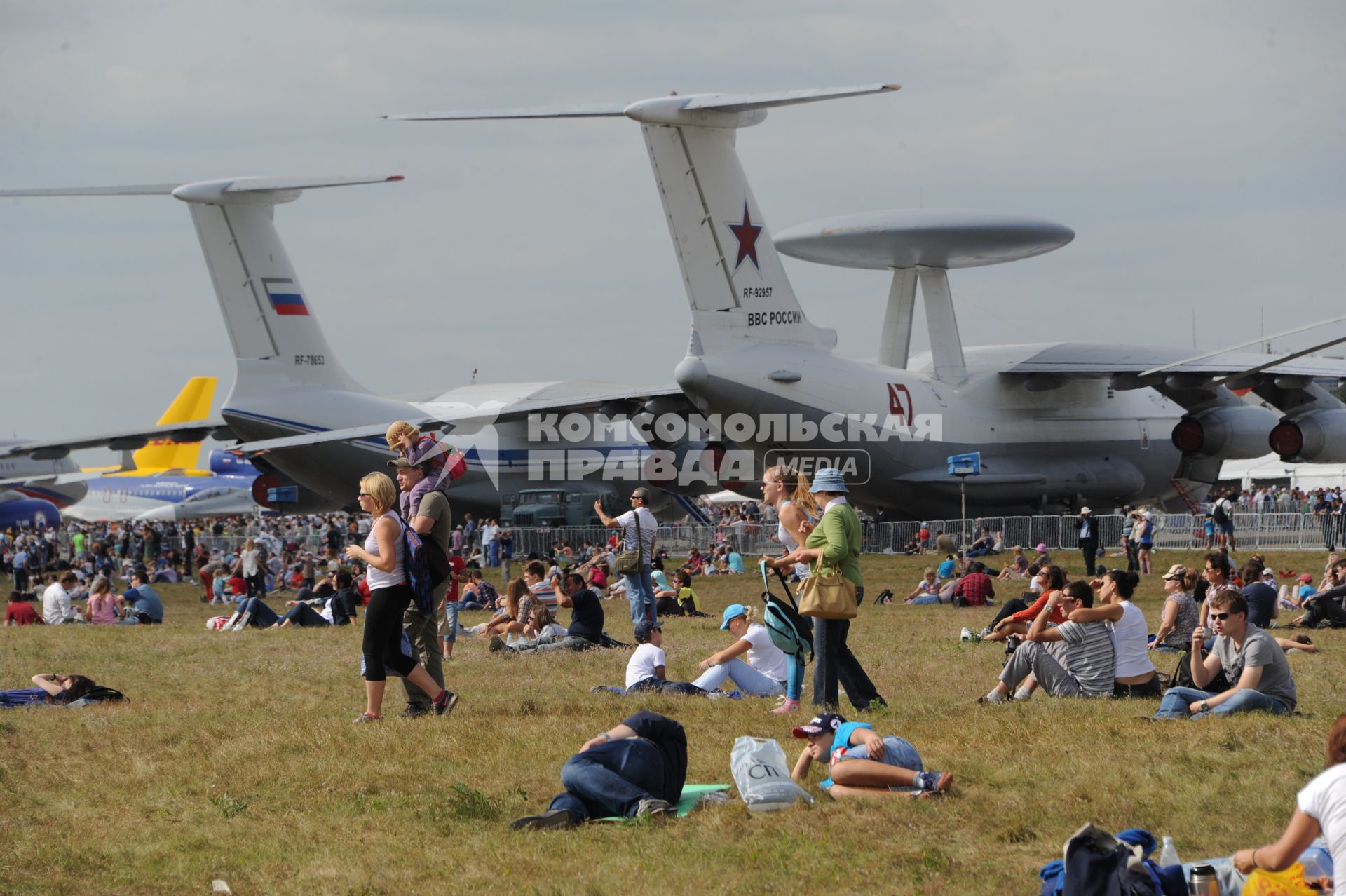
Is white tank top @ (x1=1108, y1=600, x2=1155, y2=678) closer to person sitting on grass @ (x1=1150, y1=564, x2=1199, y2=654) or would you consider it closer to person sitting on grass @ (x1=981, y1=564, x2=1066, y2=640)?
person sitting on grass @ (x1=981, y1=564, x2=1066, y2=640)

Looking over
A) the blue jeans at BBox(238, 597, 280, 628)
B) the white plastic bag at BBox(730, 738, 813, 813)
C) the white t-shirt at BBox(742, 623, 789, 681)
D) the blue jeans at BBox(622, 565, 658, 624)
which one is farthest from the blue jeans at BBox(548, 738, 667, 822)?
the blue jeans at BBox(238, 597, 280, 628)

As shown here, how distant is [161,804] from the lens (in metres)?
7.22

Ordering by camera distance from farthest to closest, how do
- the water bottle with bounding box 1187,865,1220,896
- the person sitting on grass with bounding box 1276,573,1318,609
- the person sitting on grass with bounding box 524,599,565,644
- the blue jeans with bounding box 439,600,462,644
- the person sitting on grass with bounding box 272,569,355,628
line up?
the person sitting on grass with bounding box 272,569,355,628, the person sitting on grass with bounding box 1276,573,1318,609, the person sitting on grass with bounding box 524,599,565,644, the blue jeans with bounding box 439,600,462,644, the water bottle with bounding box 1187,865,1220,896

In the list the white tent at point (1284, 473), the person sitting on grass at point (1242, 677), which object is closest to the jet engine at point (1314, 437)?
the white tent at point (1284, 473)

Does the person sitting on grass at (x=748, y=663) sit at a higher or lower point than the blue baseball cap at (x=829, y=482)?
lower

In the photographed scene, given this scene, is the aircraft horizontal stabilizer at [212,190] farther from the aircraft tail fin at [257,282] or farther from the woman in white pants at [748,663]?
the woman in white pants at [748,663]

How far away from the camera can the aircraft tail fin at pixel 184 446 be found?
278 feet

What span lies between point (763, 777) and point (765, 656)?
3.96 m

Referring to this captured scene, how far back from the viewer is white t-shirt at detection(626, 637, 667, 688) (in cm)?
1052

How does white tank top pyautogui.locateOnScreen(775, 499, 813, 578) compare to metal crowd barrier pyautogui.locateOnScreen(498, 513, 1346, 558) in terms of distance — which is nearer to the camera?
white tank top pyautogui.locateOnScreen(775, 499, 813, 578)

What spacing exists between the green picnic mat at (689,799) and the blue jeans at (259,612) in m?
12.1

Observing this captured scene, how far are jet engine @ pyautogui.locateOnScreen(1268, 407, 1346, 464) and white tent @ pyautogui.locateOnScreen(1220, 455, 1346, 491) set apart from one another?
16910 mm

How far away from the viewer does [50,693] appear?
10516 millimetres

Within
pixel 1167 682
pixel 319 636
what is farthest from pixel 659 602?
pixel 1167 682
